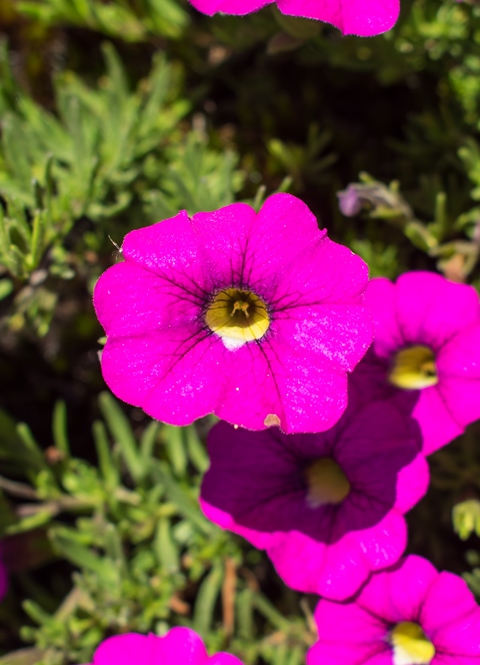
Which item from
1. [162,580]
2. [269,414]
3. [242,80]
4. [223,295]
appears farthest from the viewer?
[242,80]

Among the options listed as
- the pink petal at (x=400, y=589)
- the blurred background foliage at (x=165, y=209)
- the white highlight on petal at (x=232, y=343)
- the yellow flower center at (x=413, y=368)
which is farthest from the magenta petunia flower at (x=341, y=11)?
the pink petal at (x=400, y=589)

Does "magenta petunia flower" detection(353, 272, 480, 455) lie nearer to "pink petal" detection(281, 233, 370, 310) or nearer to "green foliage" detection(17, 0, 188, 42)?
"pink petal" detection(281, 233, 370, 310)

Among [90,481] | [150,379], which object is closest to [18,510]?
[90,481]

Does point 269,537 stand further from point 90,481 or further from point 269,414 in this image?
point 90,481

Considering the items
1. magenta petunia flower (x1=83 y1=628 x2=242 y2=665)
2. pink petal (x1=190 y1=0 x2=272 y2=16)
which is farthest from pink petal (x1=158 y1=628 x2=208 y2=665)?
pink petal (x1=190 y1=0 x2=272 y2=16)

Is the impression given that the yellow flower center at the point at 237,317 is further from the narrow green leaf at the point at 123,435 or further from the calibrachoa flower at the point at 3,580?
the calibrachoa flower at the point at 3,580

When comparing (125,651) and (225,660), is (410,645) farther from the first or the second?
(125,651)

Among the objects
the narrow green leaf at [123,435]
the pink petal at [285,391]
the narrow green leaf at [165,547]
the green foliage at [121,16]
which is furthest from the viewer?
the green foliage at [121,16]

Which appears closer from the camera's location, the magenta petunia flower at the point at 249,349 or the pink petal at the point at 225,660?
the magenta petunia flower at the point at 249,349
